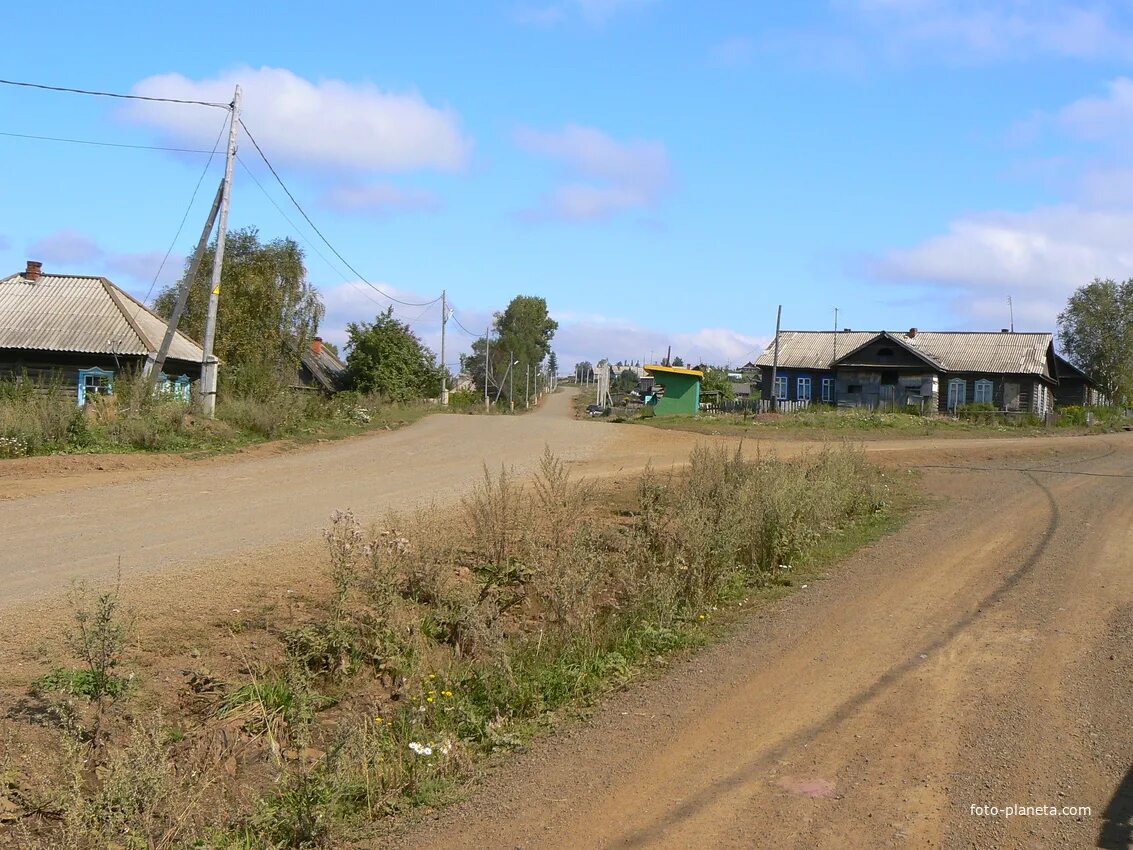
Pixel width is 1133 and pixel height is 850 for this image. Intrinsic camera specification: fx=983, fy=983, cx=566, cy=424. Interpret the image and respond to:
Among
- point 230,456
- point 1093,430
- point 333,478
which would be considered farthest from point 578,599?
point 1093,430

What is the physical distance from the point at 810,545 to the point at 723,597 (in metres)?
2.65

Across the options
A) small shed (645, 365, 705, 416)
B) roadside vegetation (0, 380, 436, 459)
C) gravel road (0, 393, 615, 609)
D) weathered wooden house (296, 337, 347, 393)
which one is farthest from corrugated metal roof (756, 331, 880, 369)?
roadside vegetation (0, 380, 436, 459)

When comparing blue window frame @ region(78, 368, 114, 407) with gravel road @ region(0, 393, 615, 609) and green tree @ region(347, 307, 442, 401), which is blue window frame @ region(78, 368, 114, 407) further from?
green tree @ region(347, 307, 442, 401)

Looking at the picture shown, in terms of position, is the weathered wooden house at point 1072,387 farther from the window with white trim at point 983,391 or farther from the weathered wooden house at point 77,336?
the weathered wooden house at point 77,336

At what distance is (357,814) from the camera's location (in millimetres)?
5219

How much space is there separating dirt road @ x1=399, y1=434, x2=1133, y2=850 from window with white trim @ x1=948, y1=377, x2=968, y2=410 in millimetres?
45271

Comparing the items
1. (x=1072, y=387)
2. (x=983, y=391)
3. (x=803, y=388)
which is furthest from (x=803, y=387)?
(x=1072, y=387)

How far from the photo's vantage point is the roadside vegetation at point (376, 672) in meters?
5.11

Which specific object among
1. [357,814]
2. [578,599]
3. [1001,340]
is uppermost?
[1001,340]

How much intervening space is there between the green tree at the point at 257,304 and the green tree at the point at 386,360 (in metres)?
6.89

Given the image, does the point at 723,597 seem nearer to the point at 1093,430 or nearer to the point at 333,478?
the point at 333,478

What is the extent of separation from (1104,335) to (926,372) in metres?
28.9

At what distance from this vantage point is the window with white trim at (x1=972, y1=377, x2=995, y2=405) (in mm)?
51250

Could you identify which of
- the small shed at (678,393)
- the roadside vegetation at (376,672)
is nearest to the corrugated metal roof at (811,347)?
the small shed at (678,393)
